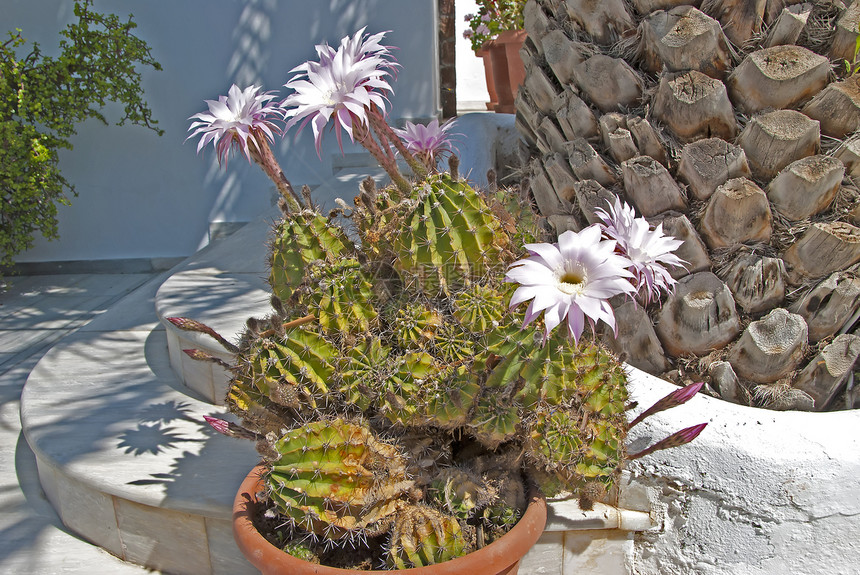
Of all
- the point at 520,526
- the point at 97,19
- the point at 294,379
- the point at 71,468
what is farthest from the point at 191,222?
the point at 520,526

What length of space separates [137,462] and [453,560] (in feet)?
4.29

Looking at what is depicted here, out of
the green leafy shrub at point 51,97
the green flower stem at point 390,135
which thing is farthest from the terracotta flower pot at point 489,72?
the green flower stem at point 390,135

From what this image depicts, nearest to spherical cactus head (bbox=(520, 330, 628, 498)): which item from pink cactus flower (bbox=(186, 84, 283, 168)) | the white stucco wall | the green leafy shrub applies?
pink cactus flower (bbox=(186, 84, 283, 168))

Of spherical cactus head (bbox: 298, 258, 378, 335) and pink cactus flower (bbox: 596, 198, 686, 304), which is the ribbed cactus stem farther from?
pink cactus flower (bbox: 596, 198, 686, 304)

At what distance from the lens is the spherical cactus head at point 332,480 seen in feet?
4.44

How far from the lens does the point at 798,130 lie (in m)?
1.78

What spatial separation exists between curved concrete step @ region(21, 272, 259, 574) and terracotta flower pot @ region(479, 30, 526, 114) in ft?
11.2

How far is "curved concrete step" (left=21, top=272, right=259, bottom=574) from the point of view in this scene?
199 centimetres

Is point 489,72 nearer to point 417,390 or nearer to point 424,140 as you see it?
point 424,140

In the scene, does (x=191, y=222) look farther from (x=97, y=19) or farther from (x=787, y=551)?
(x=787, y=551)

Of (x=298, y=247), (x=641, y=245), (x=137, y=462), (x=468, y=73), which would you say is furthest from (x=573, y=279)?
(x=468, y=73)

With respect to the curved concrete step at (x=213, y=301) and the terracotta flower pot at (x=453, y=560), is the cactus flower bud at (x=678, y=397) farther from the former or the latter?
the curved concrete step at (x=213, y=301)

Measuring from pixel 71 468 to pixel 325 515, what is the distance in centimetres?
128

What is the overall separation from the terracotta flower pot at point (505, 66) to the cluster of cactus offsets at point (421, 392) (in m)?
3.61
